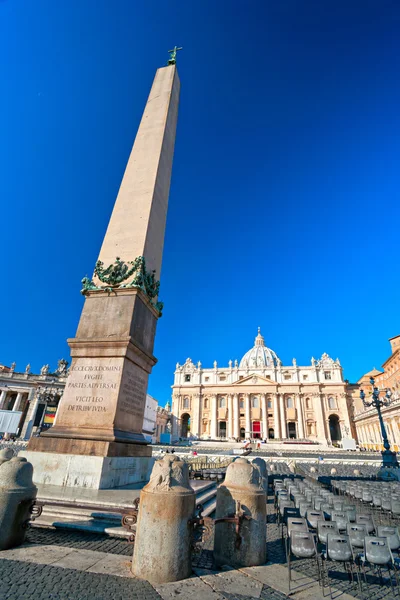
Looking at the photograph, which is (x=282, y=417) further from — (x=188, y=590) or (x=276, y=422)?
(x=188, y=590)

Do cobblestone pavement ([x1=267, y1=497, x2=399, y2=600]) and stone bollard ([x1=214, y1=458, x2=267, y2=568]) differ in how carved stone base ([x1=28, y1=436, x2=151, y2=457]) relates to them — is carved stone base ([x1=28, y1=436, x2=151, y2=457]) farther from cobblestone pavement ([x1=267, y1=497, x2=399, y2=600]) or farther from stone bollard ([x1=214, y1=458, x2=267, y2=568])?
cobblestone pavement ([x1=267, y1=497, x2=399, y2=600])

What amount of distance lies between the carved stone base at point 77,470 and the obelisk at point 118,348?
2 cm

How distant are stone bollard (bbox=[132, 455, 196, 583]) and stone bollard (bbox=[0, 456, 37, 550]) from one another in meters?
1.49

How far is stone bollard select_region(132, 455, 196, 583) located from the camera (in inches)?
110

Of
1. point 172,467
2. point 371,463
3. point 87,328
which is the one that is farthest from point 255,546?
point 371,463

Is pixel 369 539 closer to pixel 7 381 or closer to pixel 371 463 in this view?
pixel 371 463

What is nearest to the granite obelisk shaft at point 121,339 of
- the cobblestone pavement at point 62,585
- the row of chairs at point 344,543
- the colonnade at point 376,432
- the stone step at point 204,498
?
the stone step at point 204,498

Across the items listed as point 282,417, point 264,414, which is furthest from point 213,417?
point 282,417


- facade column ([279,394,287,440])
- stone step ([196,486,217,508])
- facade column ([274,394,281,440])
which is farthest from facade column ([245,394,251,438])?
stone step ([196,486,217,508])

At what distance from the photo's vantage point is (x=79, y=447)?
5.72m

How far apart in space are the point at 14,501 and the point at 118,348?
3.47 meters

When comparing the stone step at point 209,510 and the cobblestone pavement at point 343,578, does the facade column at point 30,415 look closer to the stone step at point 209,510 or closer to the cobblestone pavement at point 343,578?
the stone step at point 209,510

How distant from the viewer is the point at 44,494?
15.6 feet

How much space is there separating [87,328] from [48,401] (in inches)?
1988
